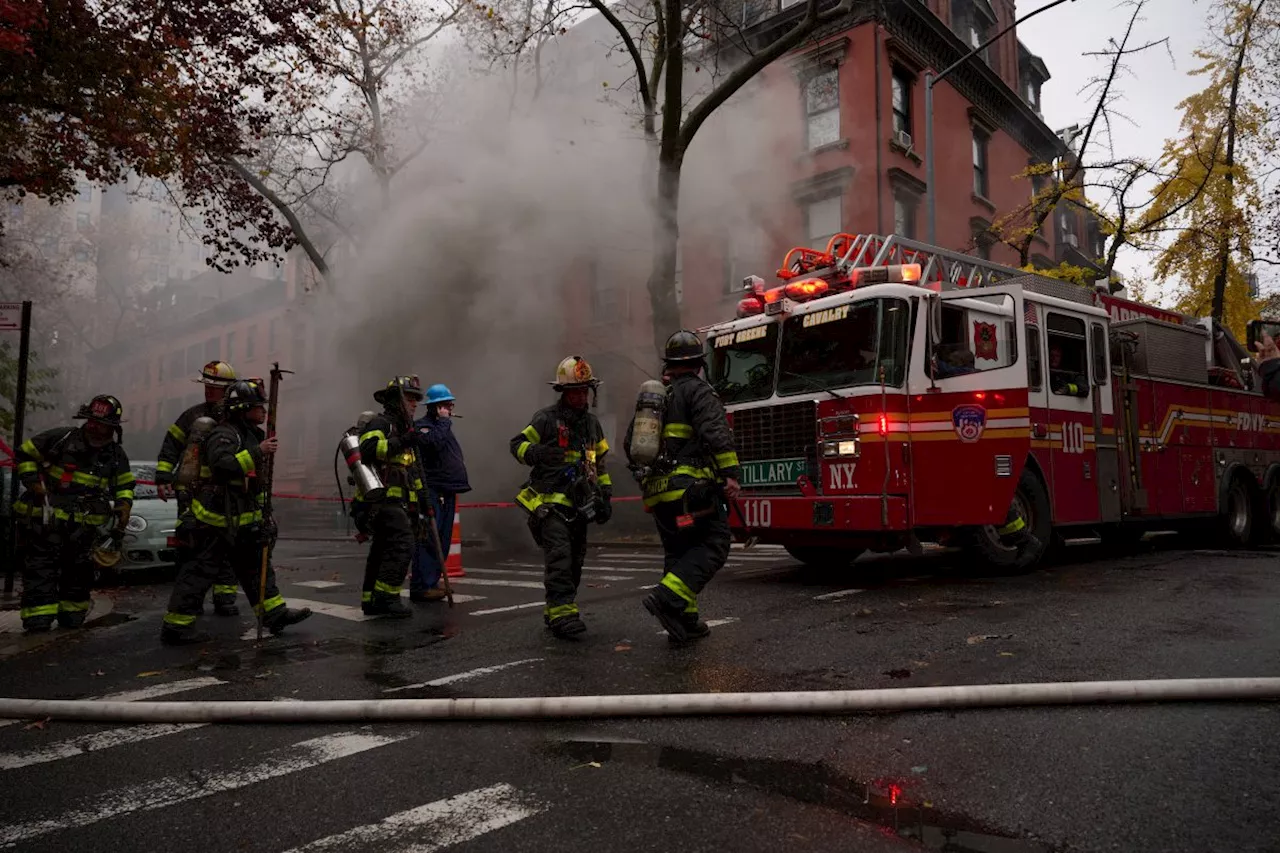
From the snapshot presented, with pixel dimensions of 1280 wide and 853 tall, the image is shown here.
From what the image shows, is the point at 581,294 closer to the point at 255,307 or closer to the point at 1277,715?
the point at 1277,715

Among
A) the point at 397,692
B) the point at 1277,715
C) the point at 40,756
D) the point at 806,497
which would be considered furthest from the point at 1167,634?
the point at 40,756

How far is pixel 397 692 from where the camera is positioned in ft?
12.9

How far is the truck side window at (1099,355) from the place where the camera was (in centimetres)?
769

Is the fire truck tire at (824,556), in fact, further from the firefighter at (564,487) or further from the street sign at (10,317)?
the street sign at (10,317)

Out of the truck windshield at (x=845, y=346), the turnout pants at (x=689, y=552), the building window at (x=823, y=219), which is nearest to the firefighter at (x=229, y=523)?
the turnout pants at (x=689, y=552)

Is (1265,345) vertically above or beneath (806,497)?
above

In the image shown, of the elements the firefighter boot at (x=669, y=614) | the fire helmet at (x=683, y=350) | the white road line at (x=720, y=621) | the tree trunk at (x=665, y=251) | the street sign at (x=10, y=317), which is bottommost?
the white road line at (x=720, y=621)

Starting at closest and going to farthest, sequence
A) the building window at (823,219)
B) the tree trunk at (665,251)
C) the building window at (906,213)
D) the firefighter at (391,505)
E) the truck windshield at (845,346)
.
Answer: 1. the firefighter at (391,505)
2. the truck windshield at (845,346)
3. the tree trunk at (665,251)
4. the building window at (823,219)
5. the building window at (906,213)

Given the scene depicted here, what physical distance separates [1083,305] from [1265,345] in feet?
9.56

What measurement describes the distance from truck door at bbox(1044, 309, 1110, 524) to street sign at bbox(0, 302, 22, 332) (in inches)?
347

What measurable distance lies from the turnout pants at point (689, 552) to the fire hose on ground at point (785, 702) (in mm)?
1364

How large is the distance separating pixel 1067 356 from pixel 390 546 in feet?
19.0

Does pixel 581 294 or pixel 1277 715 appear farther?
pixel 581 294

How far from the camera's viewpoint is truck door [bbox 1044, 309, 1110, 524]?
23.8ft
